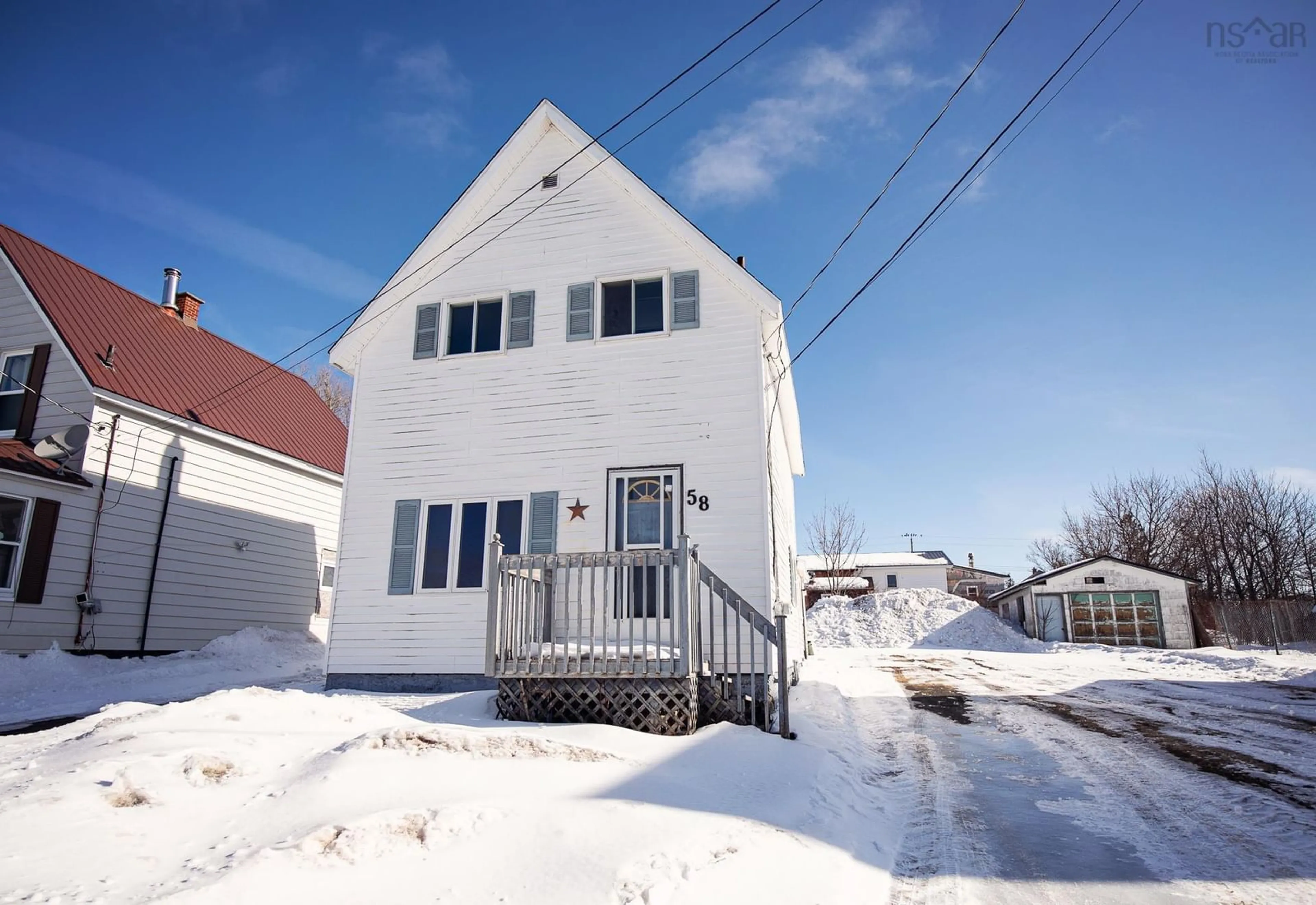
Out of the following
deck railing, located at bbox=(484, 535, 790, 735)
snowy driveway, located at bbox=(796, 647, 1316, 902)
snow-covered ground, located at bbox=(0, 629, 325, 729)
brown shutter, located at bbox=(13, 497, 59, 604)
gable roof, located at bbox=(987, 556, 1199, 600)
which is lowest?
snowy driveway, located at bbox=(796, 647, 1316, 902)

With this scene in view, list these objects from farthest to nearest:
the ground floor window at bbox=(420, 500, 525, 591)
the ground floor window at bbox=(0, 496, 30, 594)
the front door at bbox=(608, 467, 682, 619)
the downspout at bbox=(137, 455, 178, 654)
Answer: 1. the downspout at bbox=(137, 455, 178, 654)
2. the ground floor window at bbox=(0, 496, 30, 594)
3. the ground floor window at bbox=(420, 500, 525, 591)
4. the front door at bbox=(608, 467, 682, 619)

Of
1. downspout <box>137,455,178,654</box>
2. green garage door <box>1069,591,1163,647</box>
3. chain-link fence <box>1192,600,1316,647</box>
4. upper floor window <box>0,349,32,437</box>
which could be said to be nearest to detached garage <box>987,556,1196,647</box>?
green garage door <box>1069,591,1163,647</box>

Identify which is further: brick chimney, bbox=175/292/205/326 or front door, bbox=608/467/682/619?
brick chimney, bbox=175/292/205/326

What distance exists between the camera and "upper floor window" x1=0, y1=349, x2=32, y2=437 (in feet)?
46.0

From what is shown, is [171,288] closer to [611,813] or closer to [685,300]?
[685,300]

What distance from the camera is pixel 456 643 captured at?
11180 mm

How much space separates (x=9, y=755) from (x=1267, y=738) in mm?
11578

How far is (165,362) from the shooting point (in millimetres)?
16000

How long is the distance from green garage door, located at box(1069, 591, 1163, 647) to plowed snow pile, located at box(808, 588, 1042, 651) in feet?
7.24

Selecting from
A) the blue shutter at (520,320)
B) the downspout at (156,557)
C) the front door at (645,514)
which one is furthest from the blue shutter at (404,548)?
the downspout at (156,557)

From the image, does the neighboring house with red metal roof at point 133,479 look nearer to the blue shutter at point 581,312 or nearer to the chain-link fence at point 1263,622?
the blue shutter at point 581,312

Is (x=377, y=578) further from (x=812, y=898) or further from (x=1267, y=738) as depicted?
(x=1267, y=738)

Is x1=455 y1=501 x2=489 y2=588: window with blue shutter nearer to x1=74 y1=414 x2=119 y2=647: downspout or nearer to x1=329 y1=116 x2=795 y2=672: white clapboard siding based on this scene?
x1=329 y1=116 x2=795 y2=672: white clapboard siding

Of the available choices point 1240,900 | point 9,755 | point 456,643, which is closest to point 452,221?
point 456,643
